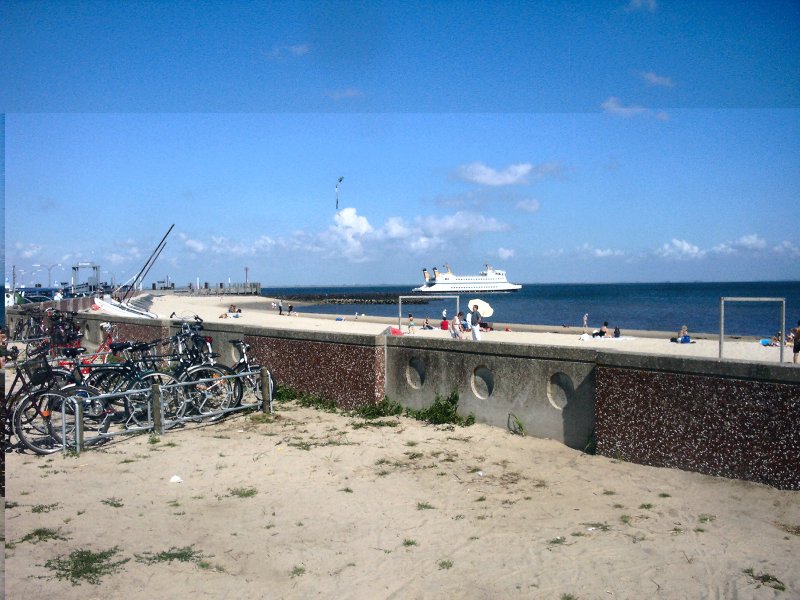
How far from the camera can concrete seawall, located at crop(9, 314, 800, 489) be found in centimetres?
637

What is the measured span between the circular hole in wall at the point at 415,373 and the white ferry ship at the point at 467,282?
13380 centimetres

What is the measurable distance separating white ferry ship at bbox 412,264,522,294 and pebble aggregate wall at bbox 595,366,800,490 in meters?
136

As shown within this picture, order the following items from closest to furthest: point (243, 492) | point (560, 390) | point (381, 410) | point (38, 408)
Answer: point (243, 492) < point (560, 390) < point (38, 408) < point (381, 410)

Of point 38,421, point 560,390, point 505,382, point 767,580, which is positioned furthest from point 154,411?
point 767,580

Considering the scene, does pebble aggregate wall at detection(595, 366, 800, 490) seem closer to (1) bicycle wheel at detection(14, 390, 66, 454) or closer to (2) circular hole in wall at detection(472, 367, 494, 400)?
(2) circular hole in wall at detection(472, 367, 494, 400)

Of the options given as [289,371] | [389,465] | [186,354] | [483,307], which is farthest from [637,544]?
[483,307]

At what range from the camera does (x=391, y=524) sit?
600cm

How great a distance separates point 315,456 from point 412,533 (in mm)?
2614

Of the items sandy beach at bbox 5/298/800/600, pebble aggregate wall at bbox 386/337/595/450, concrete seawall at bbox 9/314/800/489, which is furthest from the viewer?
pebble aggregate wall at bbox 386/337/595/450

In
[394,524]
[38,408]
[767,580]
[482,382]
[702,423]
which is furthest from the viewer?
[482,382]

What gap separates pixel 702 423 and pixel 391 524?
3178 millimetres

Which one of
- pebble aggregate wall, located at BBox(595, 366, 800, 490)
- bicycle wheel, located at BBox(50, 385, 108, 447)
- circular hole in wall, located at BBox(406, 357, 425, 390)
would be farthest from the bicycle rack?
pebble aggregate wall, located at BBox(595, 366, 800, 490)

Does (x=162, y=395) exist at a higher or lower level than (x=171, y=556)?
higher

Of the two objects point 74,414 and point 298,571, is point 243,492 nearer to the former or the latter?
point 298,571
